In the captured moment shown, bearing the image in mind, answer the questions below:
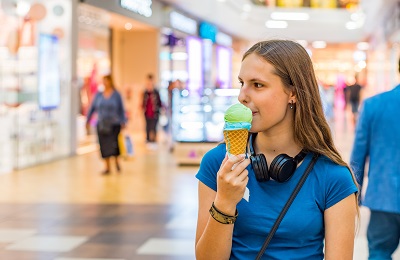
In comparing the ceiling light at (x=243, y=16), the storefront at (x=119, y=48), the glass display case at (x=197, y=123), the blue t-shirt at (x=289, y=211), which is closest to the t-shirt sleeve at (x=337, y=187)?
the blue t-shirt at (x=289, y=211)

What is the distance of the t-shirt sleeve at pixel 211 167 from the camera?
2.31 m

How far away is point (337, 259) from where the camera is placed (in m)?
2.26

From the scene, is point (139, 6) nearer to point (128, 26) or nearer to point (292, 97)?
point (128, 26)

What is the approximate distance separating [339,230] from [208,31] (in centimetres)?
2922

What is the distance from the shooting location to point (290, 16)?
45.1 metres

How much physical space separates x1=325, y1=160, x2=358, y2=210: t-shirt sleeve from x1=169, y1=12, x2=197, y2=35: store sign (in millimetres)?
22282

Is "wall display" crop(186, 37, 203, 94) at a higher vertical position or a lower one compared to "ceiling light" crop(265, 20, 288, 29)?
lower

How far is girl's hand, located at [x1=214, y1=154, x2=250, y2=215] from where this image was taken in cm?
205

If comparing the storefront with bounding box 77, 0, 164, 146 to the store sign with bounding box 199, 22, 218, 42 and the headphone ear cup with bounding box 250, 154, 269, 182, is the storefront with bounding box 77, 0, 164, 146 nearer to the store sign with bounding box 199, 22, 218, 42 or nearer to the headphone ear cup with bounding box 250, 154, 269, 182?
the store sign with bounding box 199, 22, 218, 42

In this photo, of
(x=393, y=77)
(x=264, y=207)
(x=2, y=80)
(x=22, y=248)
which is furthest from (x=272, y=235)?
(x=393, y=77)

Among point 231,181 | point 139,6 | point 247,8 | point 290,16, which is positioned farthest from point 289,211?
point 290,16

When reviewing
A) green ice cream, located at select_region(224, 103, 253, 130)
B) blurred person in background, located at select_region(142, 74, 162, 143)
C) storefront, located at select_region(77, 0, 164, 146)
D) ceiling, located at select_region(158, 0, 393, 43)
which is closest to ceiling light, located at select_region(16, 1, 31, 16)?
storefront, located at select_region(77, 0, 164, 146)

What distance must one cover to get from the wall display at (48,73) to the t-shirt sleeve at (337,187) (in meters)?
12.7

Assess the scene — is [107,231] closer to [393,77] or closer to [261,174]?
[261,174]
